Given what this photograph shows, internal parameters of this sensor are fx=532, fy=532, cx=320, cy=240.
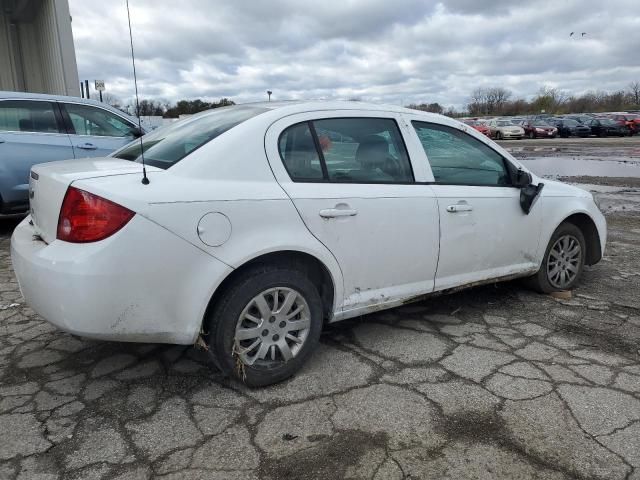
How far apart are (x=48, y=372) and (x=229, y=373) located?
1159mm

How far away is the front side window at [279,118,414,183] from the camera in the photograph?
121 inches

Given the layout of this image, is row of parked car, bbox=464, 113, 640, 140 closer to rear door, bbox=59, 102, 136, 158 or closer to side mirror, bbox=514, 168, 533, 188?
rear door, bbox=59, 102, 136, 158

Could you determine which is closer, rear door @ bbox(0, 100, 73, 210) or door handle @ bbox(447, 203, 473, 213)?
door handle @ bbox(447, 203, 473, 213)

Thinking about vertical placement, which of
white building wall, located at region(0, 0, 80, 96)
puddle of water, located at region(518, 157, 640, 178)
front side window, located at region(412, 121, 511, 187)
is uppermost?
white building wall, located at region(0, 0, 80, 96)

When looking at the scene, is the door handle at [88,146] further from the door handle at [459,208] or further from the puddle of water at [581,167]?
the puddle of water at [581,167]

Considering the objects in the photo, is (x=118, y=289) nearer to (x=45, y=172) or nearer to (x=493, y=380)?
(x=45, y=172)

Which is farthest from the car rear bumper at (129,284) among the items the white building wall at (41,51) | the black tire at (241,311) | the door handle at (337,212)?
the white building wall at (41,51)

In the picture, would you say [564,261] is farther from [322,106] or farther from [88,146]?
[88,146]

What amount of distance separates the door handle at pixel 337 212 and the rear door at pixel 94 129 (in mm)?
4980

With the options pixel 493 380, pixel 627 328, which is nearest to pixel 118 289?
pixel 493 380

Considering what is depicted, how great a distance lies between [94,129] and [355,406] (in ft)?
19.6

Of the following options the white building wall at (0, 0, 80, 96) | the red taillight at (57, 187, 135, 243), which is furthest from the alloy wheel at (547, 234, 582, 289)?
the white building wall at (0, 0, 80, 96)

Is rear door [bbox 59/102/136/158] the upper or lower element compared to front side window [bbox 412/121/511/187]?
upper

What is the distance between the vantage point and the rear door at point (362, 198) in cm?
301
